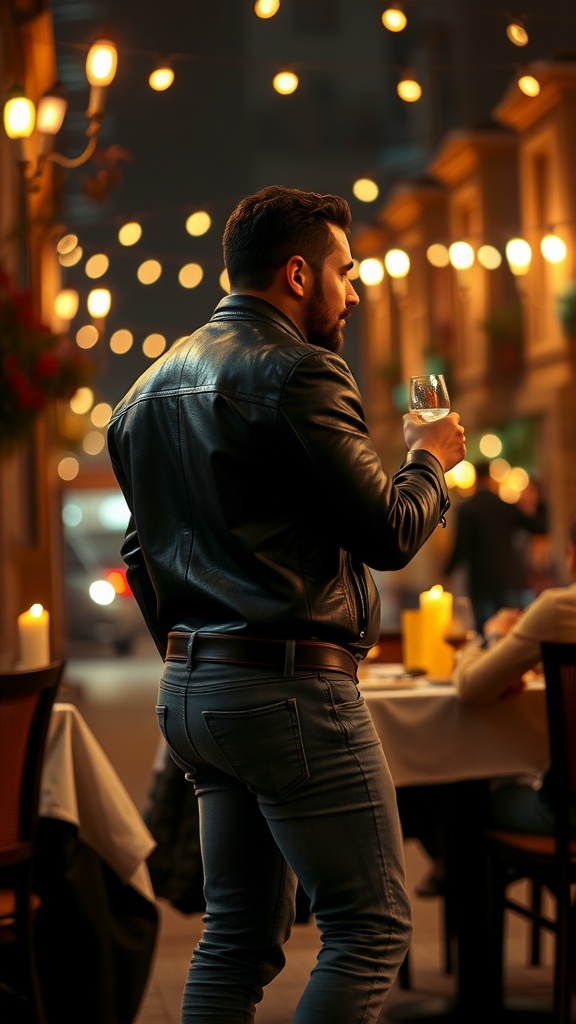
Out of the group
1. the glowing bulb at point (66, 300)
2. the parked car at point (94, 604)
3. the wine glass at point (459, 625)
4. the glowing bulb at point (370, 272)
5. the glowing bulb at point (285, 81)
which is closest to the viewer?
the wine glass at point (459, 625)

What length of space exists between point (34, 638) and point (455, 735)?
45.4 inches

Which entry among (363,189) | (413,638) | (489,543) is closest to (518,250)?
(489,543)

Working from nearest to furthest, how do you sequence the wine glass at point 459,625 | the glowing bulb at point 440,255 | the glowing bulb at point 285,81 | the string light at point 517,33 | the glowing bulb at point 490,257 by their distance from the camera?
the wine glass at point 459,625, the string light at point 517,33, the glowing bulb at point 285,81, the glowing bulb at point 490,257, the glowing bulb at point 440,255

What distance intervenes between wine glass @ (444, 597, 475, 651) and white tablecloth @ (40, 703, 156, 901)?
3.27ft

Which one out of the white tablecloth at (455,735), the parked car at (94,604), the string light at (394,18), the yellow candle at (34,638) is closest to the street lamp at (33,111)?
the string light at (394,18)

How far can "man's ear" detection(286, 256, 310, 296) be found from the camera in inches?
87.4

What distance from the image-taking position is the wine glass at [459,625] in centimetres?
391

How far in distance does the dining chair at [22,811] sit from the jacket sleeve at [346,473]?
4.21ft

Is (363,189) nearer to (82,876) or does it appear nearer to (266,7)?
(266,7)

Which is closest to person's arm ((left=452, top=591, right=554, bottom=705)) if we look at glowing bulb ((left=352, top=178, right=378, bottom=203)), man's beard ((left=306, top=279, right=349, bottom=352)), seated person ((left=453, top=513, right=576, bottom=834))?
seated person ((left=453, top=513, right=576, bottom=834))

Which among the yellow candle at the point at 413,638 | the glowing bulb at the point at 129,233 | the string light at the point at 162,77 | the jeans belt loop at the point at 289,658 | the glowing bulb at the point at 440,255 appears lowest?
the yellow candle at the point at 413,638

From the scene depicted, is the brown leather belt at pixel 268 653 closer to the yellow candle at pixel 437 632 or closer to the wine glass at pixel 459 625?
the wine glass at pixel 459 625

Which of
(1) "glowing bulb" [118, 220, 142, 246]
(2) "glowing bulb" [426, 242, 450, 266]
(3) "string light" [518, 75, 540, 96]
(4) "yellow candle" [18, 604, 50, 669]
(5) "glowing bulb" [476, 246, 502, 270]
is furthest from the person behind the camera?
(2) "glowing bulb" [426, 242, 450, 266]

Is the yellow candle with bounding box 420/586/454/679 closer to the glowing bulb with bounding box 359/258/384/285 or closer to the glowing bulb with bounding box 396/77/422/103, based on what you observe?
the glowing bulb with bounding box 396/77/422/103
